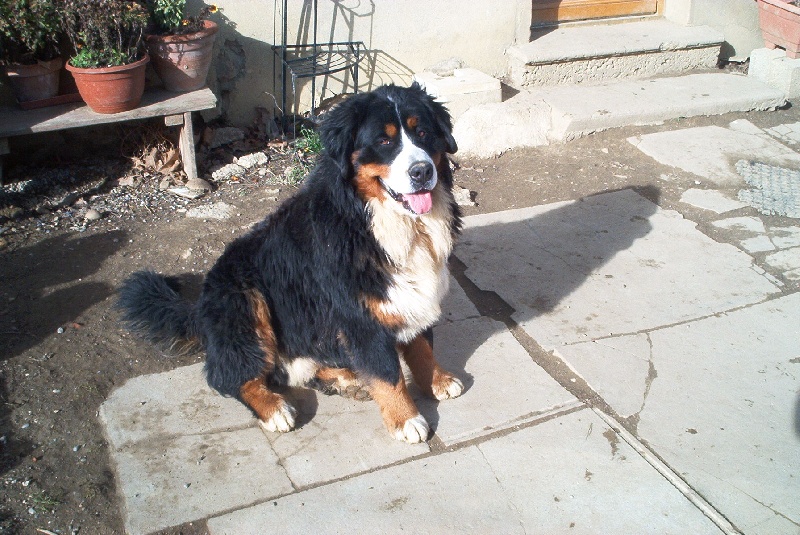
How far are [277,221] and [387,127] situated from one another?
27.8 inches

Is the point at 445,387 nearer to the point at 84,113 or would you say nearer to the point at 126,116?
the point at 126,116

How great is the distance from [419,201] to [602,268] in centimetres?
185

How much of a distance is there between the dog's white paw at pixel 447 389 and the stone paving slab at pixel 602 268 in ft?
1.93

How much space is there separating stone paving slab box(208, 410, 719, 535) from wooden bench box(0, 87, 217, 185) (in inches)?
121

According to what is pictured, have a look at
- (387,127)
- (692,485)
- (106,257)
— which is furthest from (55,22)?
(692,485)

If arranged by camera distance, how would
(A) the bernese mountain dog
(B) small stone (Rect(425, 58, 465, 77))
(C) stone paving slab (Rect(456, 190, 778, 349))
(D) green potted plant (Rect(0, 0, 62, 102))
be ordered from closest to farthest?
(A) the bernese mountain dog
(C) stone paving slab (Rect(456, 190, 778, 349))
(D) green potted plant (Rect(0, 0, 62, 102))
(B) small stone (Rect(425, 58, 465, 77))

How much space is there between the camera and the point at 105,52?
466 cm

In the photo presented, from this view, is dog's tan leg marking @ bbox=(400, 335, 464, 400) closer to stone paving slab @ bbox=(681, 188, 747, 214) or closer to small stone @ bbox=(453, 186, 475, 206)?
small stone @ bbox=(453, 186, 475, 206)

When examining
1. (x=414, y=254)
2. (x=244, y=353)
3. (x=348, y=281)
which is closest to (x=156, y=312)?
(x=244, y=353)

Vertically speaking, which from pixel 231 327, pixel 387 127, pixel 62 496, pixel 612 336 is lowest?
pixel 62 496

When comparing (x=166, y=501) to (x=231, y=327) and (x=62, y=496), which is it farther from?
(x=231, y=327)

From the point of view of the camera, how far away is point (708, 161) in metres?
5.30

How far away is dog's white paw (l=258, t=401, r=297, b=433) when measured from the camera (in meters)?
2.93

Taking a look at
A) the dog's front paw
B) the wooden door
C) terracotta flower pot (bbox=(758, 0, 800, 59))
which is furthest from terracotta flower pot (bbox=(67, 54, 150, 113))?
terracotta flower pot (bbox=(758, 0, 800, 59))
